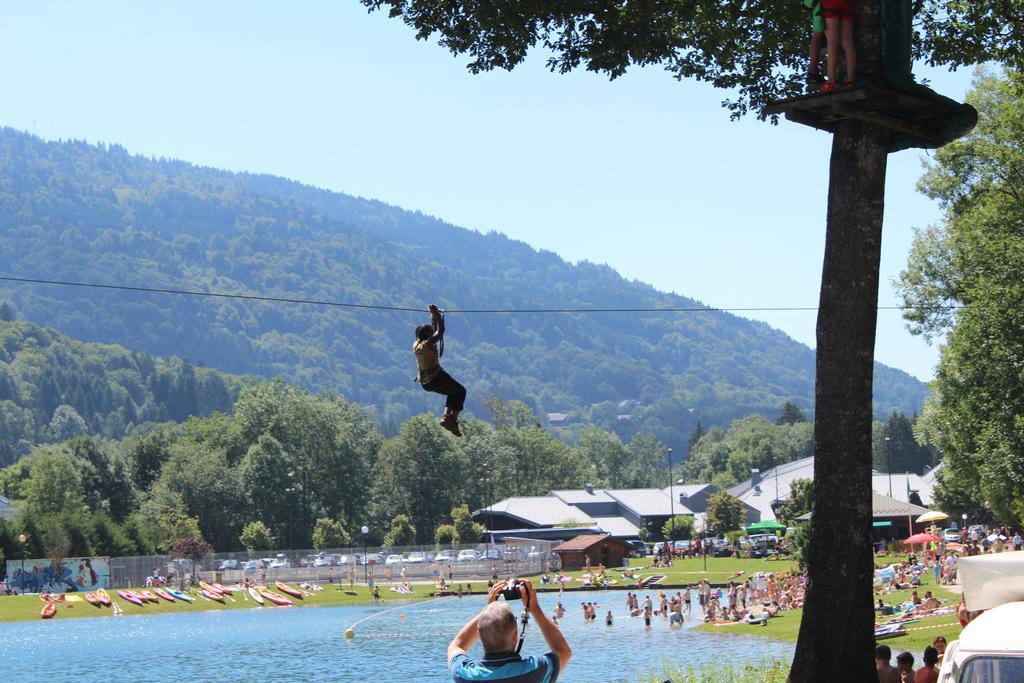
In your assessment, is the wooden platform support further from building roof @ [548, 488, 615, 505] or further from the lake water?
building roof @ [548, 488, 615, 505]

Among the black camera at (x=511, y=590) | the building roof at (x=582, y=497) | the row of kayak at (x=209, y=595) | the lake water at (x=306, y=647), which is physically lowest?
the lake water at (x=306, y=647)

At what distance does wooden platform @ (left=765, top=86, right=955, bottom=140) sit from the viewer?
11133 mm

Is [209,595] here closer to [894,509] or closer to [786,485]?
[894,509]

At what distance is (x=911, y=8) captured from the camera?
1204 cm

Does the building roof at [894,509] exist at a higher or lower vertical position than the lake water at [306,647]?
higher

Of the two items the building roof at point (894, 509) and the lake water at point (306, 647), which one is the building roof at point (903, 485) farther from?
the lake water at point (306, 647)

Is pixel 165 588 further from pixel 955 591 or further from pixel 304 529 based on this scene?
pixel 955 591

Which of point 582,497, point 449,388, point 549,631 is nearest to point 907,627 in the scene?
point 449,388

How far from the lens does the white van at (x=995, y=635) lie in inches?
320

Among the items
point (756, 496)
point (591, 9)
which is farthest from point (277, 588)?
point (756, 496)

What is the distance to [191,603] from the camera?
229ft

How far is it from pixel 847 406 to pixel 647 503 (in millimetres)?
129758

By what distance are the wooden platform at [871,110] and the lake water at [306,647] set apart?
22.9 meters

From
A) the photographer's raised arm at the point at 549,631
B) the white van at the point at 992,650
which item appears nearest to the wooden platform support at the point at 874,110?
the white van at the point at 992,650
